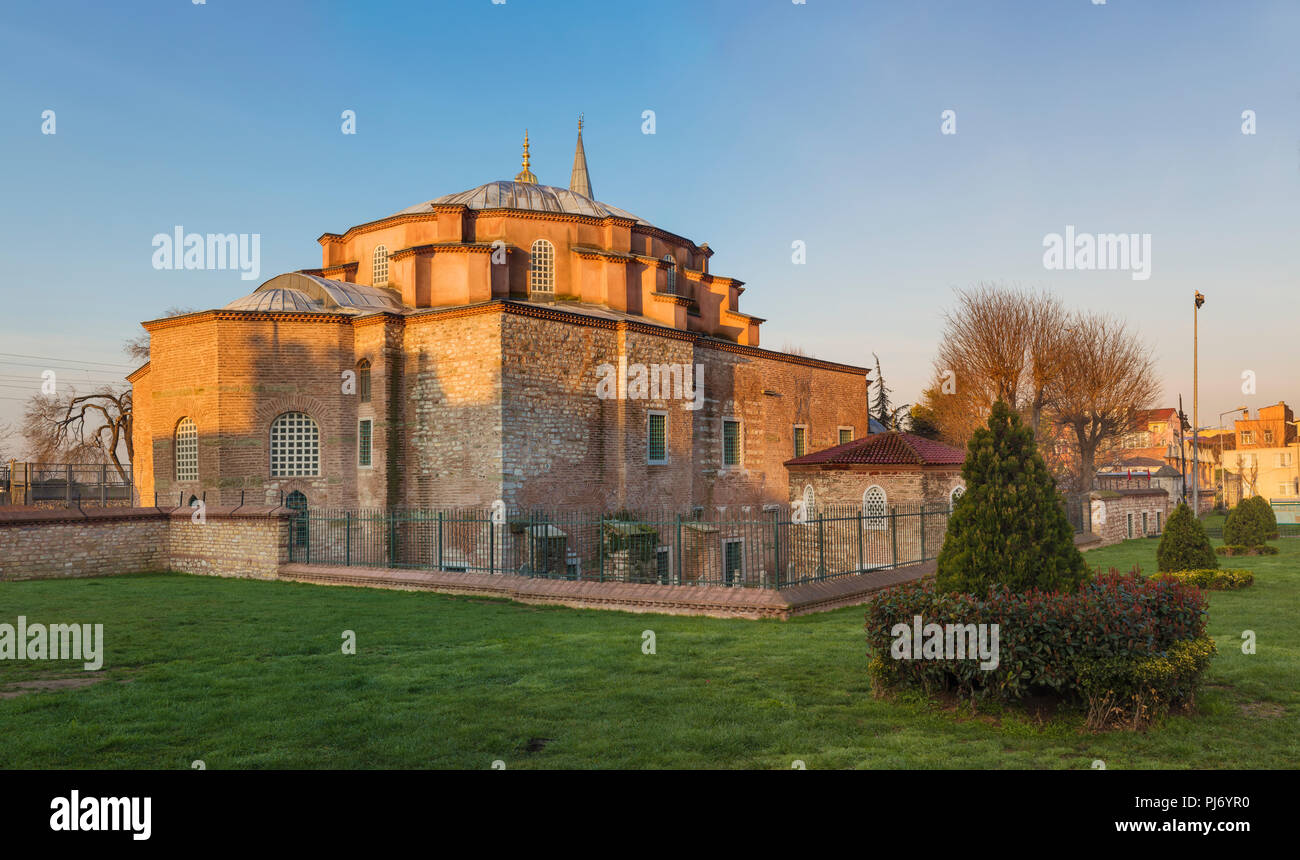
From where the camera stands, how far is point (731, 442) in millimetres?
28328

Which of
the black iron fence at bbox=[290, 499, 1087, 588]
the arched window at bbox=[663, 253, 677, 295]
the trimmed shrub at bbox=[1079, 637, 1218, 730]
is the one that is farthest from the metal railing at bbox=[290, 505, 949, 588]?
the trimmed shrub at bbox=[1079, 637, 1218, 730]

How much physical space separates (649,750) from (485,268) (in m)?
20.0

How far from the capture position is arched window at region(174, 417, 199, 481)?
2188 cm

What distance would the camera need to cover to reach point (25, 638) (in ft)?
32.1

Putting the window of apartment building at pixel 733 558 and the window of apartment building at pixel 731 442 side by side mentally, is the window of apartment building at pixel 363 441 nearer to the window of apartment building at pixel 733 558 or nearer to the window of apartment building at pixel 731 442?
the window of apartment building at pixel 733 558

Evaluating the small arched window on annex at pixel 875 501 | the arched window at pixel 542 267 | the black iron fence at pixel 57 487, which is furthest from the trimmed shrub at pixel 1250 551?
the black iron fence at pixel 57 487

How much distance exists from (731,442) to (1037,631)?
72.9 feet

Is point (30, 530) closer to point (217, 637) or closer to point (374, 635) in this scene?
point (217, 637)

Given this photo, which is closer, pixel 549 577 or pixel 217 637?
pixel 217 637

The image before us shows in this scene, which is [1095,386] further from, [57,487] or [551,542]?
[57,487]

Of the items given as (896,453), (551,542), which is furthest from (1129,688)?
(896,453)

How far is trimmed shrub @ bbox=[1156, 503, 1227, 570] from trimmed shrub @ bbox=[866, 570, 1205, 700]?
34.1 ft

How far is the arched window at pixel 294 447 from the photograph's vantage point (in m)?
21.5
